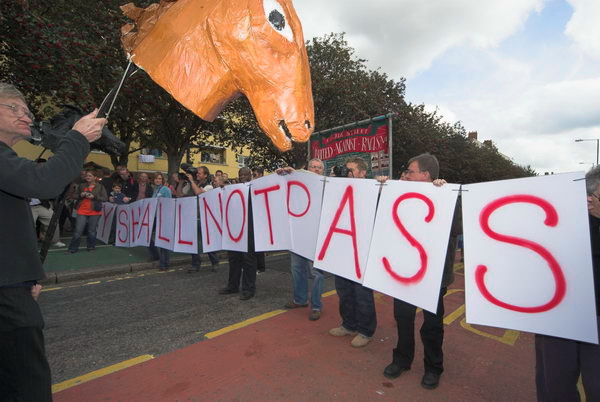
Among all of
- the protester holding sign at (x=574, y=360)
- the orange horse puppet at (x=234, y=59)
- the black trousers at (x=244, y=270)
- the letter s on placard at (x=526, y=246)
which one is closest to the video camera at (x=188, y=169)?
the black trousers at (x=244, y=270)

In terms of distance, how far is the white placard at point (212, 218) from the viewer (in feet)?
17.6

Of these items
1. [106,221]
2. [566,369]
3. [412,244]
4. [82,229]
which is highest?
[412,244]

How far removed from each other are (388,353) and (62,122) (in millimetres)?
3252

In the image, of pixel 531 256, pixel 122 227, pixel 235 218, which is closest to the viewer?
pixel 531 256

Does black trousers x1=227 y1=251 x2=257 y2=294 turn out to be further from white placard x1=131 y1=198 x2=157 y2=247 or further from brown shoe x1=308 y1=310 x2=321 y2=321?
white placard x1=131 y1=198 x2=157 y2=247

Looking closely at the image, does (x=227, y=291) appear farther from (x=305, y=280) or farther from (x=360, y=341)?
(x=360, y=341)

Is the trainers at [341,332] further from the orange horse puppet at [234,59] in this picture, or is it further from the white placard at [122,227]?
the white placard at [122,227]

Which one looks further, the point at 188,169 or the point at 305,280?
the point at 188,169

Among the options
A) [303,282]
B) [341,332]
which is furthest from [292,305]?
[341,332]

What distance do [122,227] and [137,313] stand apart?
15.2 ft

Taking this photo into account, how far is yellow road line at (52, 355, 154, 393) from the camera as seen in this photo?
8.87ft

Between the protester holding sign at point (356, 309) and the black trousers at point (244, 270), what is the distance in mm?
1677

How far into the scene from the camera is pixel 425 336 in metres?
2.80

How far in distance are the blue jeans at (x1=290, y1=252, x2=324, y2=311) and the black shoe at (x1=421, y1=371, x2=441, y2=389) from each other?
169 cm
